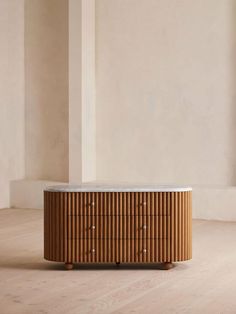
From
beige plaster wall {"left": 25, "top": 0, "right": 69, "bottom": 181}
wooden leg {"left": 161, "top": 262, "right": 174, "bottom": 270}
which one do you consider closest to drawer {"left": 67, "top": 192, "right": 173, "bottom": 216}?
wooden leg {"left": 161, "top": 262, "right": 174, "bottom": 270}

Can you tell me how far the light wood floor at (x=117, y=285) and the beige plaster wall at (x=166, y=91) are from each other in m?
2.51

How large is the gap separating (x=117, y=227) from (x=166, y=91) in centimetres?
414

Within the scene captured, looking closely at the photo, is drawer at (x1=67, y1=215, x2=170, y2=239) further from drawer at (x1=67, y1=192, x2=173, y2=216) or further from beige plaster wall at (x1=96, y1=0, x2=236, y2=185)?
beige plaster wall at (x1=96, y1=0, x2=236, y2=185)

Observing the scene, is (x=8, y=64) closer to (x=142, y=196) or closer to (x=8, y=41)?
(x=8, y=41)

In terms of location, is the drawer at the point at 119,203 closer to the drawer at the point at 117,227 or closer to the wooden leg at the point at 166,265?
the drawer at the point at 117,227

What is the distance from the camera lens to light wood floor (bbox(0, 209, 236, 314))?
5.12m

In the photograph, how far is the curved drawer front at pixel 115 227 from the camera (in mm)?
6250

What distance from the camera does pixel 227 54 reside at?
9.71 meters

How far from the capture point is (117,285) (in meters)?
5.78

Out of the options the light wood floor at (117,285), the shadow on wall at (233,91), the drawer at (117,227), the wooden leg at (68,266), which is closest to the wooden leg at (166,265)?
the light wood floor at (117,285)

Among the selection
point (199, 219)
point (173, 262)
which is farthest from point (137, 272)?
point (199, 219)

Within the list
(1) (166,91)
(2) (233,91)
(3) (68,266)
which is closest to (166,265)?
(3) (68,266)

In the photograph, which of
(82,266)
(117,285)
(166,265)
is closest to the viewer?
(117,285)

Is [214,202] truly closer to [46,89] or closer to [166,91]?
[166,91]
